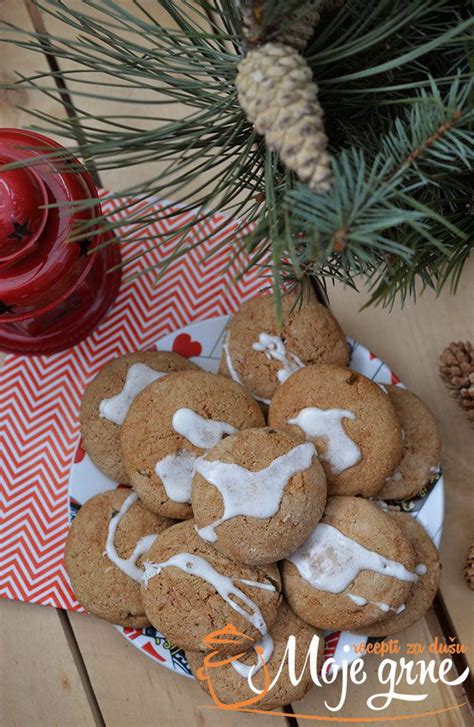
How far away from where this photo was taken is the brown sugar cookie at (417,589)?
33.0 inches

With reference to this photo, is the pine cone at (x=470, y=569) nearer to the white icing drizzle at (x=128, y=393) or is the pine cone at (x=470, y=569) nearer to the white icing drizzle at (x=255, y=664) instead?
the white icing drizzle at (x=255, y=664)

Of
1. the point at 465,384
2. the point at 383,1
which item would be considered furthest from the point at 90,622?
the point at 383,1

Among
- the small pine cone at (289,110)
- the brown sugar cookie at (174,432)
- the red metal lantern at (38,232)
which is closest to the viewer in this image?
the small pine cone at (289,110)

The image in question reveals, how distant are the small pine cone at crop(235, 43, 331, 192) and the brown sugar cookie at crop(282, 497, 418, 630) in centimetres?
47

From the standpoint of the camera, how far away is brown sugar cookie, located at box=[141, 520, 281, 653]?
767mm

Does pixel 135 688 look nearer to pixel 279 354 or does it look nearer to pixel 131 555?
pixel 131 555

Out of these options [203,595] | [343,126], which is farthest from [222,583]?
[343,126]

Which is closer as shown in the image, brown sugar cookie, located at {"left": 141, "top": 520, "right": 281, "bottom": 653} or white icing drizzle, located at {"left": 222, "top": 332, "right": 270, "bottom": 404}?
brown sugar cookie, located at {"left": 141, "top": 520, "right": 281, "bottom": 653}

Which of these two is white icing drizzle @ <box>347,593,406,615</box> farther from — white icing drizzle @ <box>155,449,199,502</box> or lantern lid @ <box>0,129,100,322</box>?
lantern lid @ <box>0,129,100,322</box>

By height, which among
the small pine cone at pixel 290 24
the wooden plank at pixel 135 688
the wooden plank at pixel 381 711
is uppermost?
the small pine cone at pixel 290 24

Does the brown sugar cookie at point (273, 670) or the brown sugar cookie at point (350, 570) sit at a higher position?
the brown sugar cookie at point (350, 570)

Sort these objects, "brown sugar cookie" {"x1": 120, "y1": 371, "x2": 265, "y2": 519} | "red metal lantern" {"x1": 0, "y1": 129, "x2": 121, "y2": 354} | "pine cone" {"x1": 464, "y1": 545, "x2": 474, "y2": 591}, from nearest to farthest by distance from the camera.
Result: "red metal lantern" {"x1": 0, "y1": 129, "x2": 121, "y2": 354} → "brown sugar cookie" {"x1": 120, "y1": 371, "x2": 265, "y2": 519} → "pine cone" {"x1": 464, "y1": 545, "x2": 474, "y2": 591}

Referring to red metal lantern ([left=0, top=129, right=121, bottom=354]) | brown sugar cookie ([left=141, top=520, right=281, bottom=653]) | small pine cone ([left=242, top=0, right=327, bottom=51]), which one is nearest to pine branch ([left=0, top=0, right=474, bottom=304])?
small pine cone ([left=242, top=0, right=327, bottom=51])

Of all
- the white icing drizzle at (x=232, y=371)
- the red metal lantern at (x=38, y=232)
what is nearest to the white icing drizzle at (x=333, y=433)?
the white icing drizzle at (x=232, y=371)
